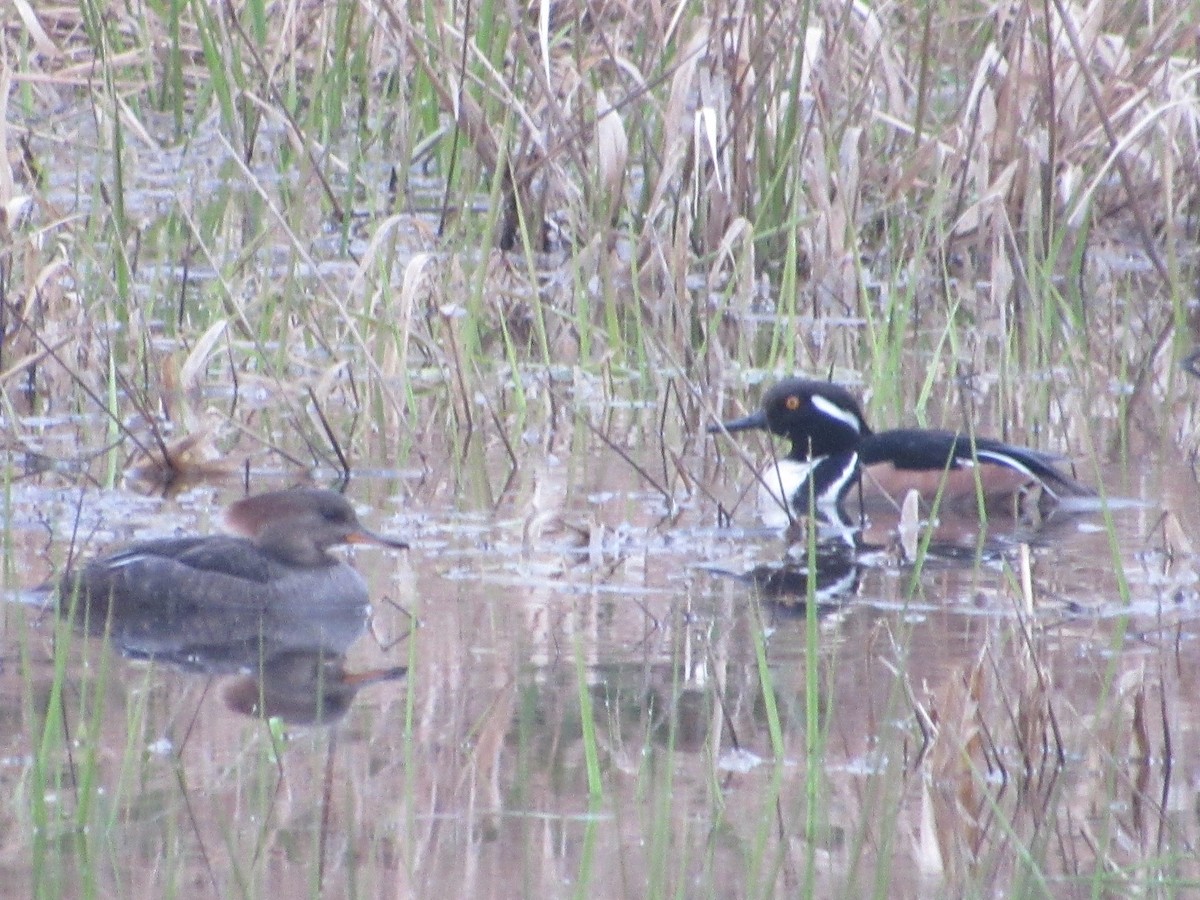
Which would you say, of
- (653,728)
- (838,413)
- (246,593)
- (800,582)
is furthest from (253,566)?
(838,413)

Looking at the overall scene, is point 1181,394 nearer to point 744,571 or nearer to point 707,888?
point 744,571

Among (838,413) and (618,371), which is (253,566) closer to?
(838,413)

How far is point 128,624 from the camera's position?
19.1 feet

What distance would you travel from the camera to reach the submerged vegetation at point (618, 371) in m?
4.10

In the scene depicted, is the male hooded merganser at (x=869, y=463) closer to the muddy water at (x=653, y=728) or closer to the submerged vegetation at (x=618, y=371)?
the submerged vegetation at (x=618, y=371)

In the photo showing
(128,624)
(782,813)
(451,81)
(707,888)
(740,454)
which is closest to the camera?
(707,888)

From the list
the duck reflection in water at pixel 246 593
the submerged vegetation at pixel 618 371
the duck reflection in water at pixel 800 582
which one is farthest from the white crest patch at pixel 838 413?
the duck reflection in water at pixel 246 593

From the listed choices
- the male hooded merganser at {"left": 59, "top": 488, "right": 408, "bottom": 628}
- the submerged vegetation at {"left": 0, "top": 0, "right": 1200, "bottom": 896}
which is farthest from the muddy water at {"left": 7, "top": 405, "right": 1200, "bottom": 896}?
the male hooded merganser at {"left": 59, "top": 488, "right": 408, "bottom": 628}

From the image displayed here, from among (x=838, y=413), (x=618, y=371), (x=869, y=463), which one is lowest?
(x=869, y=463)

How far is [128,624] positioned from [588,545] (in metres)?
1.23

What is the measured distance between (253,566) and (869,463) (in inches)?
93.1

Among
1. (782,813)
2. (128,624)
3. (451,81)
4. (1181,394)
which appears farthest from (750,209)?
(782,813)

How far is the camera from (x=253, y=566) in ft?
19.9

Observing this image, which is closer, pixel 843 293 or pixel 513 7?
pixel 513 7
